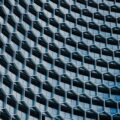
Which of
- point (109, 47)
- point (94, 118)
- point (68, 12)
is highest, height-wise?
point (68, 12)

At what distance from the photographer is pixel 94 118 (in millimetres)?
75375

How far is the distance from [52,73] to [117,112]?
11567mm

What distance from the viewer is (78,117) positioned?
7488 cm

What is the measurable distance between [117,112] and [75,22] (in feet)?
55.9

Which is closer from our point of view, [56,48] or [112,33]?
[56,48]

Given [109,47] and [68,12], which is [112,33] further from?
[68,12]

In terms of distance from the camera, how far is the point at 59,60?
253ft

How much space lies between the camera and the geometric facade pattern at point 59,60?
69.9 meters

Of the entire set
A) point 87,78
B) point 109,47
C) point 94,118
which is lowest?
point 94,118

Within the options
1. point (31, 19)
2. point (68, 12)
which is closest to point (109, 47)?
point (68, 12)

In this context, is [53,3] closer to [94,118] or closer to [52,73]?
[52,73]

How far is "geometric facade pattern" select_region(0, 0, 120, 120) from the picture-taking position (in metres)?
69.9

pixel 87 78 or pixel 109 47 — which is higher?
pixel 109 47

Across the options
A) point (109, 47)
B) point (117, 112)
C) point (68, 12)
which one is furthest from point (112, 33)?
point (117, 112)
